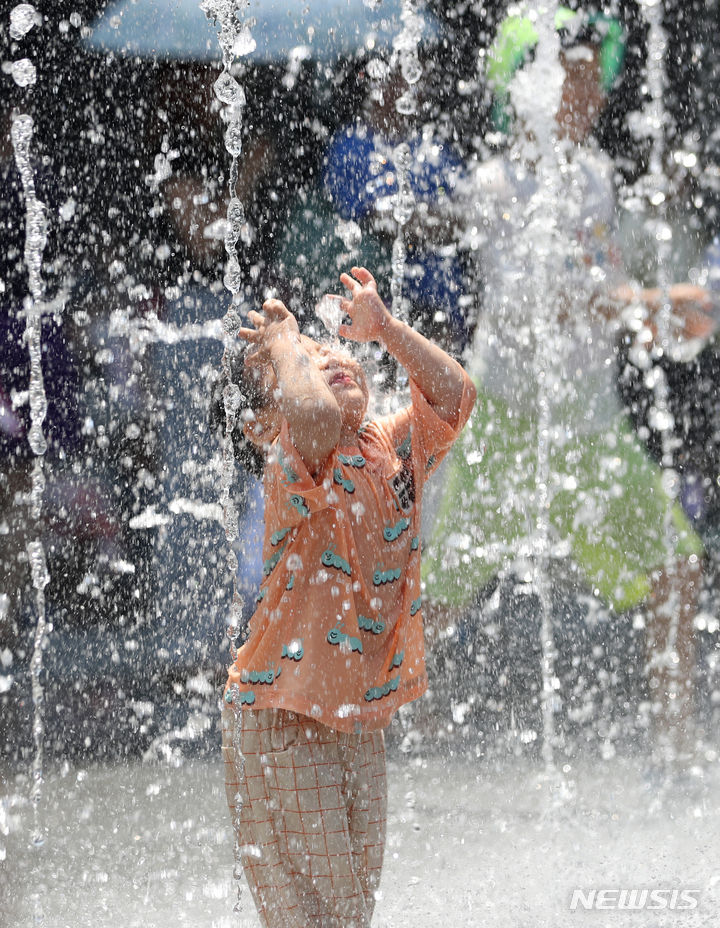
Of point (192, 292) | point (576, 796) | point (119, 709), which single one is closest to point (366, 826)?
point (576, 796)

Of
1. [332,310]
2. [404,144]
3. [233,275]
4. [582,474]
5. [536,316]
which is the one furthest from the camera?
[404,144]

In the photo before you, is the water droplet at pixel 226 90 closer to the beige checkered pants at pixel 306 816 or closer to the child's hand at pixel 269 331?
the child's hand at pixel 269 331

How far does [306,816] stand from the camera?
5.18 ft

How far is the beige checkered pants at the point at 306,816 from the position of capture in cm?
158

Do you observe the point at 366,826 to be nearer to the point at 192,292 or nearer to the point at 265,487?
the point at 265,487

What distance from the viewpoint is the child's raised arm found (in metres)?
1.70

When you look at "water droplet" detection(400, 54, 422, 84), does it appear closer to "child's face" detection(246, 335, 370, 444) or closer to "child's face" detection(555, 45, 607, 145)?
"child's face" detection(555, 45, 607, 145)

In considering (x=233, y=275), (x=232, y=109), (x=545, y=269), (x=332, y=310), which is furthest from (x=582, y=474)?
(x=232, y=109)

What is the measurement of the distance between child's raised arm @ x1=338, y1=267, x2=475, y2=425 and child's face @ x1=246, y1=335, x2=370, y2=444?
0.04m

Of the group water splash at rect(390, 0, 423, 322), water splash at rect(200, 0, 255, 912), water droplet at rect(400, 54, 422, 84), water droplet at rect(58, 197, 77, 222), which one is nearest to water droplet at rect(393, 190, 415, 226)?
water splash at rect(390, 0, 423, 322)

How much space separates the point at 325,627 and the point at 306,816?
0.89 ft

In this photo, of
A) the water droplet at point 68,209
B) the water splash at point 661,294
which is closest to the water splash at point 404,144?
the water splash at point 661,294

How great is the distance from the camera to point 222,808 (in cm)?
290

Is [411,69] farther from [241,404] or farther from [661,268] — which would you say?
[241,404]
